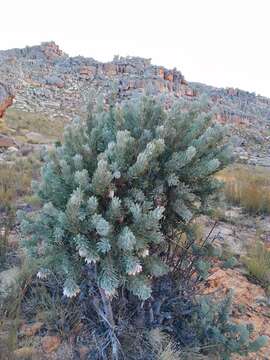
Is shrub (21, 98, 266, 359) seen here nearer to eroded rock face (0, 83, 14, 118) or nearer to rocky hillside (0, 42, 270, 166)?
eroded rock face (0, 83, 14, 118)

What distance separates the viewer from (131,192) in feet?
8.43

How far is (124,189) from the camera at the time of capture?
2660 millimetres

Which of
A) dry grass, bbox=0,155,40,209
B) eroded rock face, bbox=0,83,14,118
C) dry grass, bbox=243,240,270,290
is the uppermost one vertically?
eroded rock face, bbox=0,83,14,118

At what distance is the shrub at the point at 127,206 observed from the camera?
235 centimetres

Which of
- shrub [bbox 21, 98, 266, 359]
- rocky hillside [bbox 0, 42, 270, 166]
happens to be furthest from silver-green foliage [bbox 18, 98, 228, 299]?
rocky hillside [bbox 0, 42, 270, 166]

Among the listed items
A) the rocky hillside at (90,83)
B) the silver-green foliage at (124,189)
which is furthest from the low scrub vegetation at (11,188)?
the rocky hillside at (90,83)

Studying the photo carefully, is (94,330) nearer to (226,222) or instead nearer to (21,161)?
(226,222)

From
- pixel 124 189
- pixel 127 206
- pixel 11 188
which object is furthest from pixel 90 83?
pixel 127 206

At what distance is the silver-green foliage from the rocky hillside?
27596 millimetres

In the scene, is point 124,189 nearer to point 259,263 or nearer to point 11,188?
point 259,263

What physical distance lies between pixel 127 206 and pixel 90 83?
44.4m

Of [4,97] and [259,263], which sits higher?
[4,97]

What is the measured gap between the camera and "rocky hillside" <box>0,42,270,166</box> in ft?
116

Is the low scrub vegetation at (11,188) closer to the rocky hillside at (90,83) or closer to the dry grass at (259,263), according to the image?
the dry grass at (259,263)
